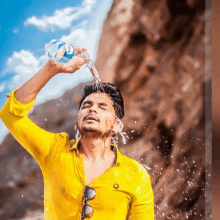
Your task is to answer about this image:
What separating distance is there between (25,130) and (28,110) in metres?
0.08

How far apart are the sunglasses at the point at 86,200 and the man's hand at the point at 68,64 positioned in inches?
18.9

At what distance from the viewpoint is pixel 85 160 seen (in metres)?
1.48

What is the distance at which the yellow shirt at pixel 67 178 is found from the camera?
1407 millimetres

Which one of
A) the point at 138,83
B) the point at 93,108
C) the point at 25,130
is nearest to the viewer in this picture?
the point at 25,130

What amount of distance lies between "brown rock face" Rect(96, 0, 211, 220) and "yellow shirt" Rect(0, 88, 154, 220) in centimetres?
13

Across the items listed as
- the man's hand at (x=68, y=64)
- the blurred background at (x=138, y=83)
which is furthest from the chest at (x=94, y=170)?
the man's hand at (x=68, y=64)

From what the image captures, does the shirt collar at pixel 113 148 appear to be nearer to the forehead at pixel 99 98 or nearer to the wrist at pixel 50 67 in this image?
the forehead at pixel 99 98

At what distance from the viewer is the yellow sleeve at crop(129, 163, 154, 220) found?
1494 mm

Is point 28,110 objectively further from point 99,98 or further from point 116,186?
point 116,186

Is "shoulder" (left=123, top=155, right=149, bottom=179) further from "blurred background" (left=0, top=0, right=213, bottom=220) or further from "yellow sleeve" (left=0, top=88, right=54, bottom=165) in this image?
"yellow sleeve" (left=0, top=88, right=54, bottom=165)

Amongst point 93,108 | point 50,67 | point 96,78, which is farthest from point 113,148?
point 50,67

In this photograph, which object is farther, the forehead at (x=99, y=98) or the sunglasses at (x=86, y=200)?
the forehead at (x=99, y=98)

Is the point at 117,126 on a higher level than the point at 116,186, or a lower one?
higher

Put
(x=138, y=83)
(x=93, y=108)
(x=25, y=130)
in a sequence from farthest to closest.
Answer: (x=138, y=83) → (x=93, y=108) → (x=25, y=130)
